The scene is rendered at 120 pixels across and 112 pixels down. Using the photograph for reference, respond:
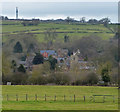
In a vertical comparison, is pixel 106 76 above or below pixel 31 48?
below

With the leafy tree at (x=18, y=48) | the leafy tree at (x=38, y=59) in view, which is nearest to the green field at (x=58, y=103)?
the leafy tree at (x=38, y=59)

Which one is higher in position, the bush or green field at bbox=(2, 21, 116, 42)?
green field at bbox=(2, 21, 116, 42)

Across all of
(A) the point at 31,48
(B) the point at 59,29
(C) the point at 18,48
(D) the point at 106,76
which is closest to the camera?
(D) the point at 106,76

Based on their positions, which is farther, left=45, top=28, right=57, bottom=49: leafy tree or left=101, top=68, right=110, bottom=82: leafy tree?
left=45, top=28, right=57, bottom=49: leafy tree

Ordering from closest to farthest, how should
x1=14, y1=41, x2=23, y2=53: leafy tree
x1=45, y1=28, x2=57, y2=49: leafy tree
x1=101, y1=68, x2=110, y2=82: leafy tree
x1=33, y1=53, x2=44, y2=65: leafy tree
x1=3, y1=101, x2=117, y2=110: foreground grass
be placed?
x1=3, y1=101, x2=117, y2=110: foreground grass → x1=101, y1=68, x2=110, y2=82: leafy tree → x1=33, y1=53, x2=44, y2=65: leafy tree → x1=14, y1=41, x2=23, y2=53: leafy tree → x1=45, y1=28, x2=57, y2=49: leafy tree

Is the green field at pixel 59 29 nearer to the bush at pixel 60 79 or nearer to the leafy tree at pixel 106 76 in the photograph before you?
the leafy tree at pixel 106 76

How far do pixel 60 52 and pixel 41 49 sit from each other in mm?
5530

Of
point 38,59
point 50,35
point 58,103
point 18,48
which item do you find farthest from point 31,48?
point 58,103

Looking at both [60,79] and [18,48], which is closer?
[60,79]

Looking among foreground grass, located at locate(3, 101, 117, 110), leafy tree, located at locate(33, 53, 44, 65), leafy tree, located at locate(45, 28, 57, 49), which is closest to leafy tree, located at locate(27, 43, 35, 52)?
leafy tree, located at locate(45, 28, 57, 49)

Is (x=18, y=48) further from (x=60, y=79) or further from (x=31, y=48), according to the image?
(x=60, y=79)

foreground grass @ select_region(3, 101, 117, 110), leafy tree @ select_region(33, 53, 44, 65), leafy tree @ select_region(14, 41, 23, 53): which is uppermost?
leafy tree @ select_region(14, 41, 23, 53)

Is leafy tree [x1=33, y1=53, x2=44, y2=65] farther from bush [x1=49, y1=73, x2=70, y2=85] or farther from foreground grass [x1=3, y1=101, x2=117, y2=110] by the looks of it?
foreground grass [x1=3, y1=101, x2=117, y2=110]

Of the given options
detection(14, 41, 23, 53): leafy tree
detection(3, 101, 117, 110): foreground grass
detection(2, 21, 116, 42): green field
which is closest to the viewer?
detection(3, 101, 117, 110): foreground grass
